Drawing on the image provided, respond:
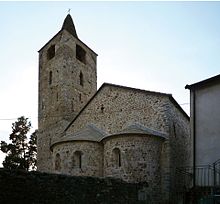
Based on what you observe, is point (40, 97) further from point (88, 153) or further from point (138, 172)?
point (138, 172)

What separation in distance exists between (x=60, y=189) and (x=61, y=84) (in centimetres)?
1920

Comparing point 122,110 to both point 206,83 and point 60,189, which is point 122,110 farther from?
point 60,189

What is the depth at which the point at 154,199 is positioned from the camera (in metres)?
20.9

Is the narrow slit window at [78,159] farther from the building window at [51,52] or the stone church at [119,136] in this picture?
the building window at [51,52]

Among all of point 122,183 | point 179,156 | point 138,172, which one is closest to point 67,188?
point 122,183

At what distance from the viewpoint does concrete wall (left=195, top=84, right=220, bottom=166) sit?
1638cm

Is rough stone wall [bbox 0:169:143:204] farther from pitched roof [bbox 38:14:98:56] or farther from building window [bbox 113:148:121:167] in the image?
pitched roof [bbox 38:14:98:56]

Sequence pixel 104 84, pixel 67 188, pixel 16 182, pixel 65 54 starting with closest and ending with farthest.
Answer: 1. pixel 16 182
2. pixel 67 188
3. pixel 104 84
4. pixel 65 54

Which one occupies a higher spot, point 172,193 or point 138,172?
point 138,172

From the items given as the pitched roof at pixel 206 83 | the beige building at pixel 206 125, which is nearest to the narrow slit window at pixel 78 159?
the beige building at pixel 206 125

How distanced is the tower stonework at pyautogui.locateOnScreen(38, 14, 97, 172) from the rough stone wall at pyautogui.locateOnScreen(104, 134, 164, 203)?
11349 mm

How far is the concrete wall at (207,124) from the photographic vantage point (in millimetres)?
16375

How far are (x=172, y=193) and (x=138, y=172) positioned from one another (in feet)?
9.20

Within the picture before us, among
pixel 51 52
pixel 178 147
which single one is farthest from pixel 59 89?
pixel 178 147
